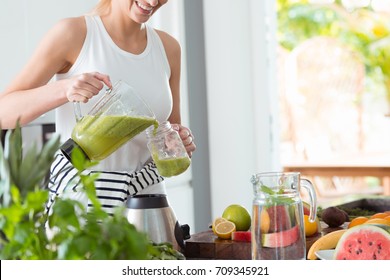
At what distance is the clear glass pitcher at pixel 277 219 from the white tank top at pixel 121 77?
1.97ft

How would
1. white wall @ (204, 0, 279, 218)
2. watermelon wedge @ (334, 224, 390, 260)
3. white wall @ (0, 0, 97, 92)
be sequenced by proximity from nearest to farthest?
watermelon wedge @ (334, 224, 390, 260) → white wall @ (0, 0, 97, 92) → white wall @ (204, 0, 279, 218)

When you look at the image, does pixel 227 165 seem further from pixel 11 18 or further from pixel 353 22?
pixel 353 22

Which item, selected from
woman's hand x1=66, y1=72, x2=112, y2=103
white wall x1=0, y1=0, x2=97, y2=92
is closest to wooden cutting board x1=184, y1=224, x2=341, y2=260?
woman's hand x1=66, y1=72, x2=112, y2=103

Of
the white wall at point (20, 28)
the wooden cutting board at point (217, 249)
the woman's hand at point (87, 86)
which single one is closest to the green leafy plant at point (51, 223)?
the woman's hand at point (87, 86)

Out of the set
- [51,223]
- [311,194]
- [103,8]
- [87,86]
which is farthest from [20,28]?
[51,223]

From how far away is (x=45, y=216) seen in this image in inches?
37.1

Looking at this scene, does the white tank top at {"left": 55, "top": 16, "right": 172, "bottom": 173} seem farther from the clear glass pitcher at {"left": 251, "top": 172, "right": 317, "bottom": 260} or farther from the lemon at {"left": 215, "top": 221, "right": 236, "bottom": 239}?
the clear glass pitcher at {"left": 251, "top": 172, "right": 317, "bottom": 260}

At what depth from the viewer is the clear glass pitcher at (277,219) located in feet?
3.73

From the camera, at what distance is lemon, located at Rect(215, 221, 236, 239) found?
1.44 metres

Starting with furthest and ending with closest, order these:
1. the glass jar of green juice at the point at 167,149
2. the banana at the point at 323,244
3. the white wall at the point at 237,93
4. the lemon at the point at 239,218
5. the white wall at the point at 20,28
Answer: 1. the white wall at the point at 237,93
2. the white wall at the point at 20,28
3. the lemon at the point at 239,218
4. the glass jar of green juice at the point at 167,149
5. the banana at the point at 323,244

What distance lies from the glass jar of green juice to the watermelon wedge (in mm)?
377

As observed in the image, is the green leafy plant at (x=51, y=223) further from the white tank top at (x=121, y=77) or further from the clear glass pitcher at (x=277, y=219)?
the white tank top at (x=121, y=77)

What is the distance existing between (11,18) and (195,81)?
4.13 feet
